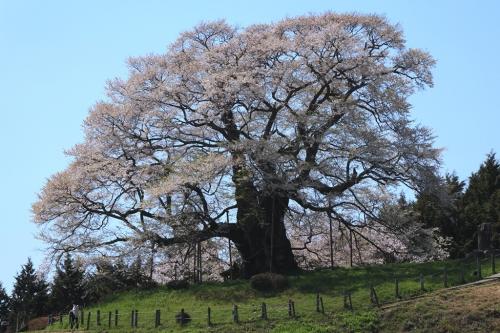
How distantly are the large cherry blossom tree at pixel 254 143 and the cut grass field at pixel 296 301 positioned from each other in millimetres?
3591

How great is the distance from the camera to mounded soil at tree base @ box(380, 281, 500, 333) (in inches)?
1007

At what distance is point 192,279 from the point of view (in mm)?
40000

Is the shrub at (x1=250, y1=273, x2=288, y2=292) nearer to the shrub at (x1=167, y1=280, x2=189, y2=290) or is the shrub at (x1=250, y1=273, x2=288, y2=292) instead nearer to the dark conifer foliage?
the shrub at (x1=167, y1=280, x2=189, y2=290)

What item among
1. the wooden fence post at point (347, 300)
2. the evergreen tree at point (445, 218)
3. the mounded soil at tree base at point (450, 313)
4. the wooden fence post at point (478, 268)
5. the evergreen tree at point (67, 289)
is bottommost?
the mounded soil at tree base at point (450, 313)

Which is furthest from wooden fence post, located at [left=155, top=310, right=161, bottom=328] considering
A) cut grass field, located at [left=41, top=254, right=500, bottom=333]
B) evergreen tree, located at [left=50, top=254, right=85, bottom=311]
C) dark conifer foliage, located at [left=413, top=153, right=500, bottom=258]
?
evergreen tree, located at [left=50, top=254, right=85, bottom=311]

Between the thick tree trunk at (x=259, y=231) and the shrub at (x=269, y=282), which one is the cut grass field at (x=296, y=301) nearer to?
the shrub at (x=269, y=282)

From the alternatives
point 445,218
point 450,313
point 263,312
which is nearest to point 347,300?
point 263,312

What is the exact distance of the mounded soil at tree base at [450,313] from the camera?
83.9 feet

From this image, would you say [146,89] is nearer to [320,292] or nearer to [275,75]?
[275,75]

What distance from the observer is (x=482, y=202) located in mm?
47656

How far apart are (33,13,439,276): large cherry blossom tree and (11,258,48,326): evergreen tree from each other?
14853mm

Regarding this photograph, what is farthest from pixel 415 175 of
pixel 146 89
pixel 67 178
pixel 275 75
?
pixel 67 178

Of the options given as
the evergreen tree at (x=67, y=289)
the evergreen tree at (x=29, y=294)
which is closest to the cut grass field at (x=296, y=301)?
the evergreen tree at (x=67, y=289)

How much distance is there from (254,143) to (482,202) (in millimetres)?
19575
